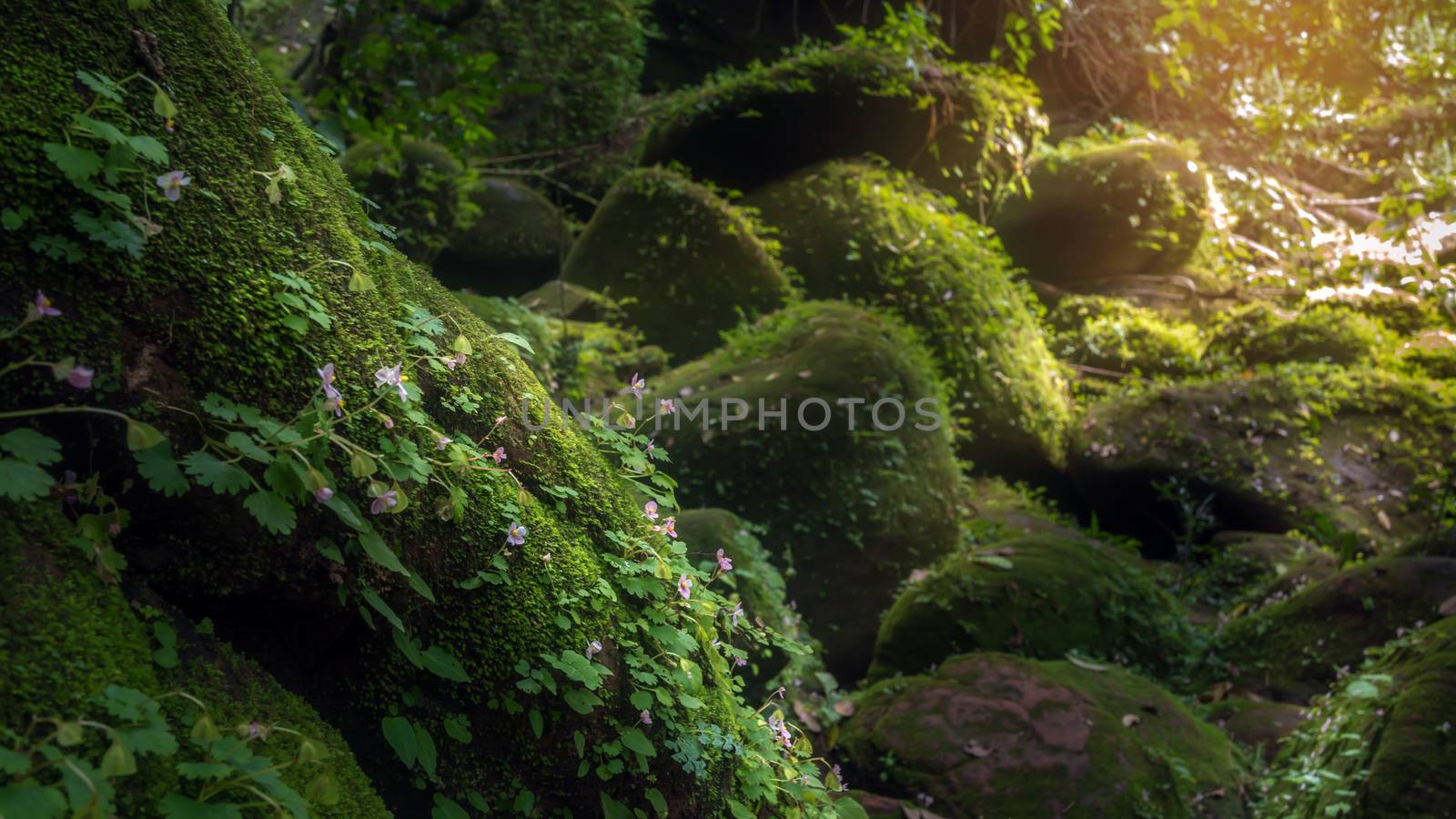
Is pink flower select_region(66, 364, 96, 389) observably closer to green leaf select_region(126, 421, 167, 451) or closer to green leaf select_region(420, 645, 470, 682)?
green leaf select_region(126, 421, 167, 451)

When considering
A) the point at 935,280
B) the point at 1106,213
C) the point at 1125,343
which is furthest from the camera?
the point at 1106,213

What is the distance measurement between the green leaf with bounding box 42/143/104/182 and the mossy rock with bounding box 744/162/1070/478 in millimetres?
6480

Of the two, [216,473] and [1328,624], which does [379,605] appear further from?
[1328,624]

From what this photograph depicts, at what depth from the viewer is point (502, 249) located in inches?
420

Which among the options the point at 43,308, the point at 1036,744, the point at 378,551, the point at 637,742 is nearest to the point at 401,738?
the point at 378,551

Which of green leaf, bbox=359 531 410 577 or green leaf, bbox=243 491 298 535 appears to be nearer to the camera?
green leaf, bbox=243 491 298 535

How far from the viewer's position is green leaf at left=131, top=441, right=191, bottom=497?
1.45 metres

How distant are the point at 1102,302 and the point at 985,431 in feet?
12.0

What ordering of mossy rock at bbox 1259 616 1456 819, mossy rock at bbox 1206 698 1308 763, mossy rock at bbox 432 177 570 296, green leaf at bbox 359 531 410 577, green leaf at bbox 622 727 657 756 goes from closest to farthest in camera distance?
green leaf at bbox 359 531 410 577
green leaf at bbox 622 727 657 756
mossy rock at bbox 1259 616 1456 819
mossy rock at bbox 1206 698 1308 763
mossy rock at bbox 432 177 570 296

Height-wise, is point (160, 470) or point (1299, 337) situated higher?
point (1299, 337)

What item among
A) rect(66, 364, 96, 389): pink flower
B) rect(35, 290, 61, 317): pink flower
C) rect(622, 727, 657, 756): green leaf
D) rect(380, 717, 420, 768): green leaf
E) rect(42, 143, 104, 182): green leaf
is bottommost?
rect(380, 717, 420, 768): green leaf

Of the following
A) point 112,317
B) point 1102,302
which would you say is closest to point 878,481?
point 112,317

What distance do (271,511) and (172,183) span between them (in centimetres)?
55

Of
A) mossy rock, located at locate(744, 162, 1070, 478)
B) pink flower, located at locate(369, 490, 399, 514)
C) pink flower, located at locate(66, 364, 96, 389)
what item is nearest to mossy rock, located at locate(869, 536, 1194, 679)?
mossy rock, located at locate(744, 162, 1070, 478)
